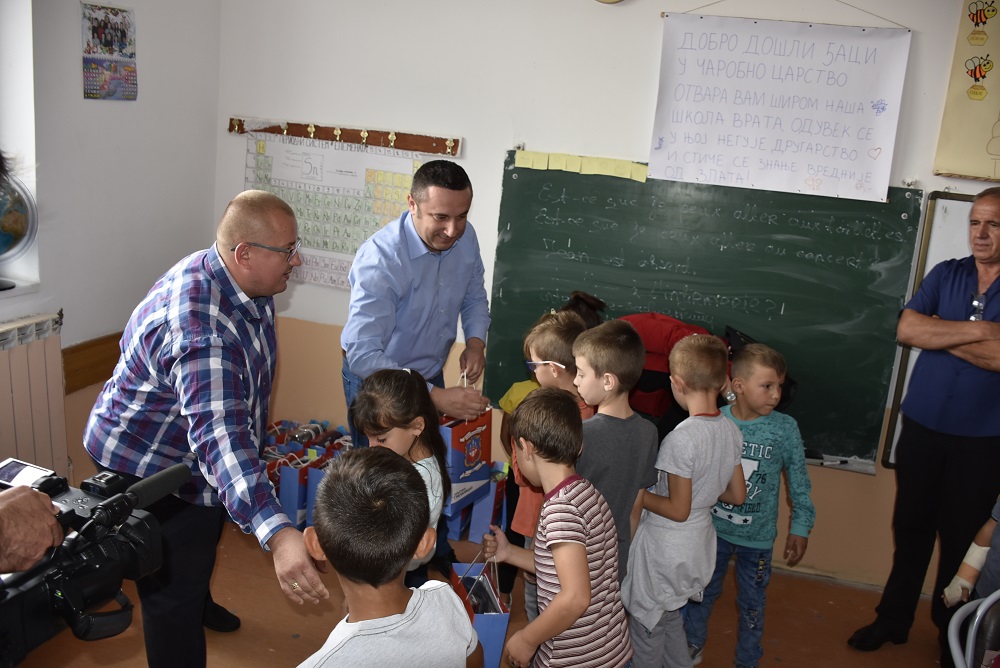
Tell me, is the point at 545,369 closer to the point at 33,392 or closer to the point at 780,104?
the point at 780,104

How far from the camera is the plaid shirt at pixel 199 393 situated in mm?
2111

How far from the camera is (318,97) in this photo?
457cm

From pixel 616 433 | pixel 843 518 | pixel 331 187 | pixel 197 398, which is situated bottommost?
pixel 843 518

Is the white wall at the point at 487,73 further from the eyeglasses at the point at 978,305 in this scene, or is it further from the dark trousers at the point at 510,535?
the dark trousers at the point at 510,535

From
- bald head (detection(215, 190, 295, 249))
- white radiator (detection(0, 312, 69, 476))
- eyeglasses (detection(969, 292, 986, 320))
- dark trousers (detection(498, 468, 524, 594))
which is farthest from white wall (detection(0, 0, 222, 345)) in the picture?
eyeglasses (detection(969, 292, 986, 320))

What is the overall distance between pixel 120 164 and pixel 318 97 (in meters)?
1.12

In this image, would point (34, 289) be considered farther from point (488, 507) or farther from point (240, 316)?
point (488, 507)

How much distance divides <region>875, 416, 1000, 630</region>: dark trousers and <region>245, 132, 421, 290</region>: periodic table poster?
9.18 feet

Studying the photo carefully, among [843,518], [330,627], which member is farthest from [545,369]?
[843,518]

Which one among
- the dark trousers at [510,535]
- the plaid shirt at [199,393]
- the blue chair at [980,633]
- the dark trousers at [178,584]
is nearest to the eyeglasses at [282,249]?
the plaid shirt at [199,393]

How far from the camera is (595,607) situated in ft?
7.32

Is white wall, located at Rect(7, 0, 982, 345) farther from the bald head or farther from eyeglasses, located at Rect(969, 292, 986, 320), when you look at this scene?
the bald head

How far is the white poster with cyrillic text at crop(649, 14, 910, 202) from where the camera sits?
376cm

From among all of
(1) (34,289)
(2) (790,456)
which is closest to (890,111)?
(2) (790,456)
